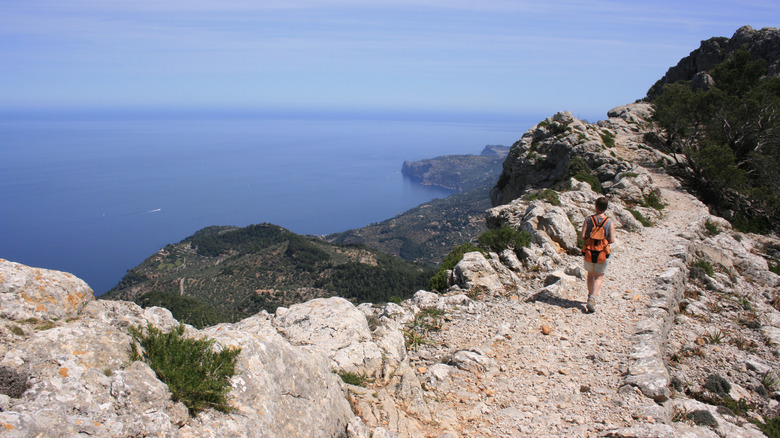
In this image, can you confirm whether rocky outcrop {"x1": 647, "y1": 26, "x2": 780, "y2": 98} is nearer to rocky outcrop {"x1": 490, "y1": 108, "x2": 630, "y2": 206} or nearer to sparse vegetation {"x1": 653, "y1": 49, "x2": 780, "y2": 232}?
sparse vegetation {"x1": 653, "y1": 49, "x2": 780, "y2": 232}

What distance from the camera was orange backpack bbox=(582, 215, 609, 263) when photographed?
9.45 m

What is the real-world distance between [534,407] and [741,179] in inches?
910

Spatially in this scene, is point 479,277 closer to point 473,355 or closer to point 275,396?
point 473,355

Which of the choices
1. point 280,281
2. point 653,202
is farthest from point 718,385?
point 280,281

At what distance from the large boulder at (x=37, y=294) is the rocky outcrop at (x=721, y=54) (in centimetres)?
6071

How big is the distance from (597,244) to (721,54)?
6631cm

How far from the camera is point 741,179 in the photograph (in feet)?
70.9

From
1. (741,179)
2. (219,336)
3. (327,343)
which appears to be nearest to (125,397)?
(219,336)

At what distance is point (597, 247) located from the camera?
951 centimetres

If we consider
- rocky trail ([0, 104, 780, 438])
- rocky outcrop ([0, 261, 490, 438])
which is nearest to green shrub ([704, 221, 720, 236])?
rocky trail ([0, 104, 780, 438])

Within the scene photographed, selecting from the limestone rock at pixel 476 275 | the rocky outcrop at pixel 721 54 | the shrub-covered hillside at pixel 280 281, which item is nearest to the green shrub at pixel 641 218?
the limestone rock at pixel 476 275

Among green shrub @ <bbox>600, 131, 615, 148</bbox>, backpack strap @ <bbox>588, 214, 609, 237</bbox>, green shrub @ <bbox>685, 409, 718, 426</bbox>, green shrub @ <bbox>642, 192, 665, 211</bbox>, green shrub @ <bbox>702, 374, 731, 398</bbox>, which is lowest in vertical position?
green shrub @ <bbox>702, 374, 731, 398</bbox>

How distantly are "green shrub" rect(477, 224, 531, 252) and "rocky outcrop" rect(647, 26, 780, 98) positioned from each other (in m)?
49.6

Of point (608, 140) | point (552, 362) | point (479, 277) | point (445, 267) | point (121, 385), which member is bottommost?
point (552, 362)
